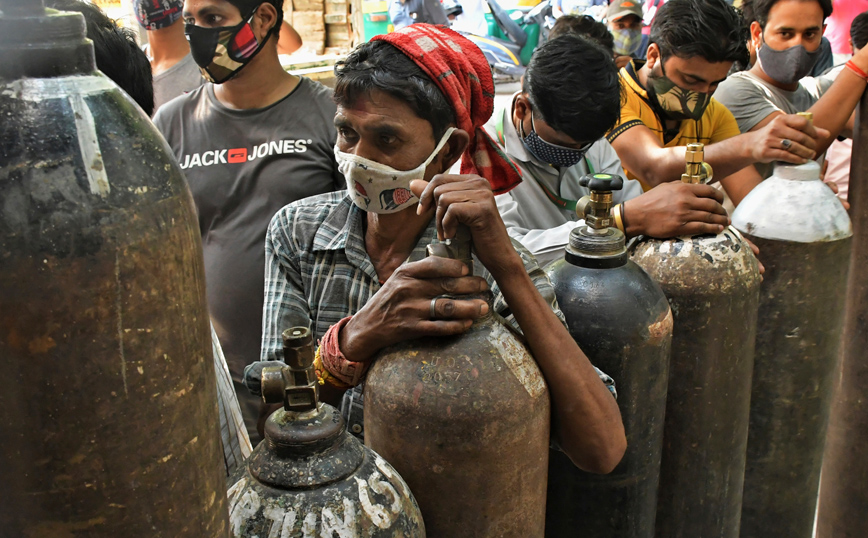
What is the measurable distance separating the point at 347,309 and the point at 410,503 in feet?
2.45

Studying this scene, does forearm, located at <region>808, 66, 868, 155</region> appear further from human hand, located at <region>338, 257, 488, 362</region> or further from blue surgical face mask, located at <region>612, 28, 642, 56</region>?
blue surgical face mask, located at <region>612, 28, 642, 56</region>

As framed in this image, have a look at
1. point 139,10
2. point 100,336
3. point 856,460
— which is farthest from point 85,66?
point 139,10

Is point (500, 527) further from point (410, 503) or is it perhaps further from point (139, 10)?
point (139, 10)

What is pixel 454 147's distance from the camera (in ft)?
5.73

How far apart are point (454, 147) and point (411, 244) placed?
257mm

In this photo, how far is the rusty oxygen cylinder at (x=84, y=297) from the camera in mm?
611

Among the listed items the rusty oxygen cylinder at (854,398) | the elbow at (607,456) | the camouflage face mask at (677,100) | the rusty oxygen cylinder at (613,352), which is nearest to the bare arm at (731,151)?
A: the camouflage face mask at (677,100)

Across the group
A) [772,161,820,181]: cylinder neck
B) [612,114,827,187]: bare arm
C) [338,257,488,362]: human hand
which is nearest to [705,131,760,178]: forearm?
[612,114,827,187]: bare arm

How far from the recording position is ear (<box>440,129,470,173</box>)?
5.61 feet

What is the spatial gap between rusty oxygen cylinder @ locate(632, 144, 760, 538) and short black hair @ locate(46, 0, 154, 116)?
1472 mm

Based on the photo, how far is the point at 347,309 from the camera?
5.70 ft

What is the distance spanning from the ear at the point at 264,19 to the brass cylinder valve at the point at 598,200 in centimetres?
156

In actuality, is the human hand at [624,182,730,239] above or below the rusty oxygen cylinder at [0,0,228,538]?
below

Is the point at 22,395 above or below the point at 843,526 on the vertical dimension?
above
